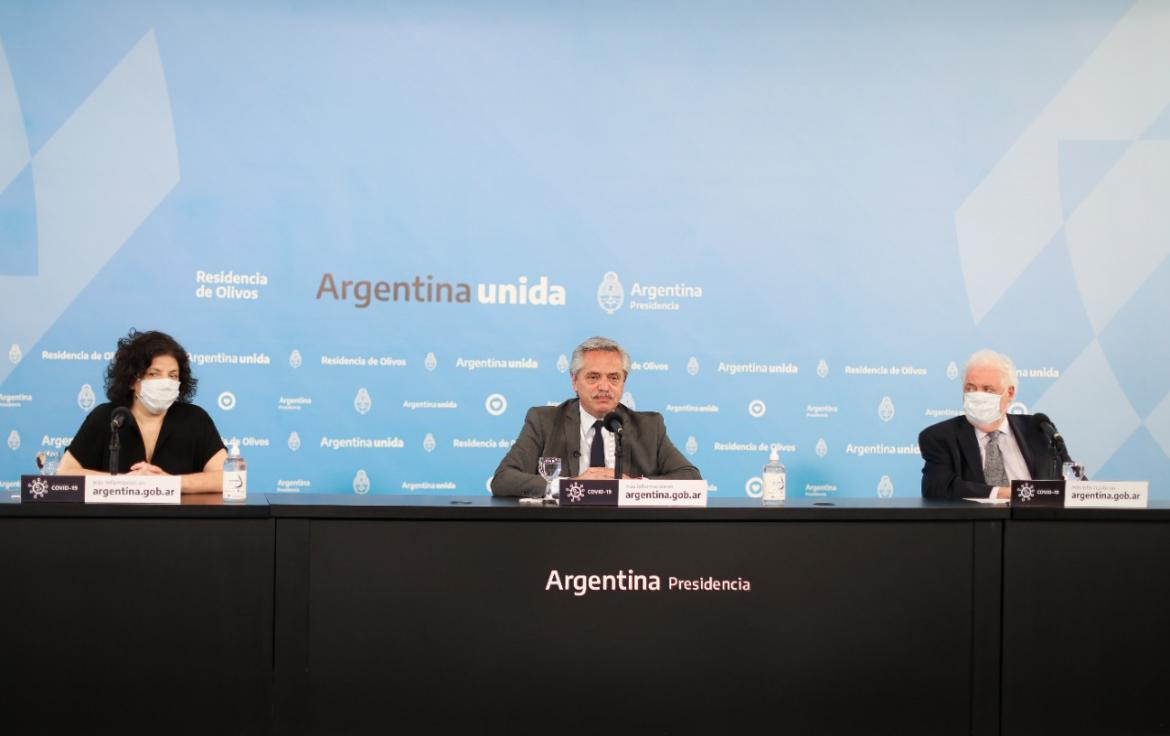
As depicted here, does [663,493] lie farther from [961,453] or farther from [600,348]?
[961,453]

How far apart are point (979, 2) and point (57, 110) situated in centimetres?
404

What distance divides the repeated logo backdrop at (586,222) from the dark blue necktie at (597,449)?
3.57 ft

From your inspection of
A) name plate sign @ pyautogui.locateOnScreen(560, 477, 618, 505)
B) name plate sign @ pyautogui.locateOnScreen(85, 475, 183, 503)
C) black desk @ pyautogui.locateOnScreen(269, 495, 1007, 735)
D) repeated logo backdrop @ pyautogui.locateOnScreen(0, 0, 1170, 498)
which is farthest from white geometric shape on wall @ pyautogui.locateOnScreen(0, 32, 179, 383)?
name plate sign @ pyautogui.locateOnScreen(560, 477, 618, 505)

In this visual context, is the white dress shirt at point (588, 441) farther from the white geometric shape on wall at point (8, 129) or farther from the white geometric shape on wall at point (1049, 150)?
the white geometric shape on wall at point (8, 129)

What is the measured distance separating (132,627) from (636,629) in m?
1.22

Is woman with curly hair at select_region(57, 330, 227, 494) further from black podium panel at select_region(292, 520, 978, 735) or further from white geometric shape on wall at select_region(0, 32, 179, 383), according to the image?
white geometric shape on wall at select_region(0, 32, 179, 383)

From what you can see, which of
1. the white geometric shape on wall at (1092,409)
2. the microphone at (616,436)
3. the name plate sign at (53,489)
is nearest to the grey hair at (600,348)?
the microphone at (616,436)

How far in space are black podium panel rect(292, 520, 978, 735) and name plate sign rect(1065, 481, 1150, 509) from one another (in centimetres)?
33

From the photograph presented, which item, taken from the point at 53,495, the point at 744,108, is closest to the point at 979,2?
the point at 744,108

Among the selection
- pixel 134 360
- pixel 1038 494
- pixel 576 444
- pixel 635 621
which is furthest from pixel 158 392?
pixel 1038 494

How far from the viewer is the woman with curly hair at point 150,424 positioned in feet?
11.1

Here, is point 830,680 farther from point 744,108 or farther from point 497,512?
point 744,108

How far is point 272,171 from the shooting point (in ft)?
15.2

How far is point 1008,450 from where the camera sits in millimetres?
3742
